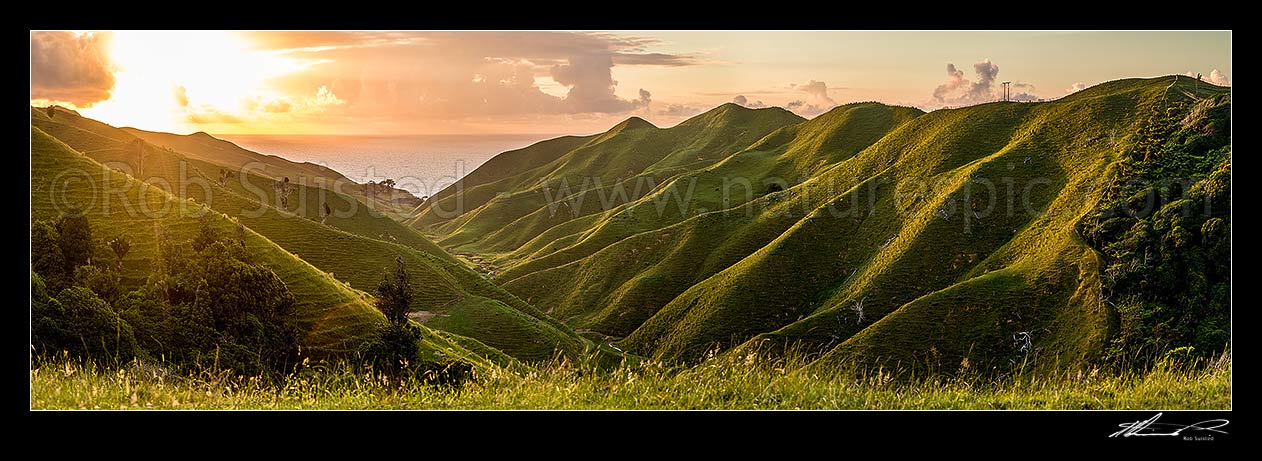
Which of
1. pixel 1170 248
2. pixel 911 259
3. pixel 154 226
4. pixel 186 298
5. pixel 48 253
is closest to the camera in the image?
pixel 48 253

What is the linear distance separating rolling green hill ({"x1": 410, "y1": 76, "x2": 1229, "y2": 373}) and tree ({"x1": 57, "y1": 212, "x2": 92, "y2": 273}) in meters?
33.7

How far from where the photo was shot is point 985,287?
7688 cm

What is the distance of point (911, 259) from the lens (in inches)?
3659

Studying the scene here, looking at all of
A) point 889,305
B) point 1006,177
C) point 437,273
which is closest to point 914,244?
point 889,305

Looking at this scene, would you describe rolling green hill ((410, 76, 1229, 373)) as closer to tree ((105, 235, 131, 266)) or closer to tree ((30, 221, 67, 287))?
tree ((30, 221, 67, 287))

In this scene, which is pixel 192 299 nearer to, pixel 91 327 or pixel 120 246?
pixel 120 246

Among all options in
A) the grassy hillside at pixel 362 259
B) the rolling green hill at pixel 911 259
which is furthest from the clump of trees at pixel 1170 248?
the grassy hillside at pixel 362 259

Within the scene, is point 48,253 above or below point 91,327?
above

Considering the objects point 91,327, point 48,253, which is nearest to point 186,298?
point 48,253

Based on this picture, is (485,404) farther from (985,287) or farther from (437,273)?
(437,273)

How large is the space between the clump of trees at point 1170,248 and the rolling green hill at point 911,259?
1.97 m

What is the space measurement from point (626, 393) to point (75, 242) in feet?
115
